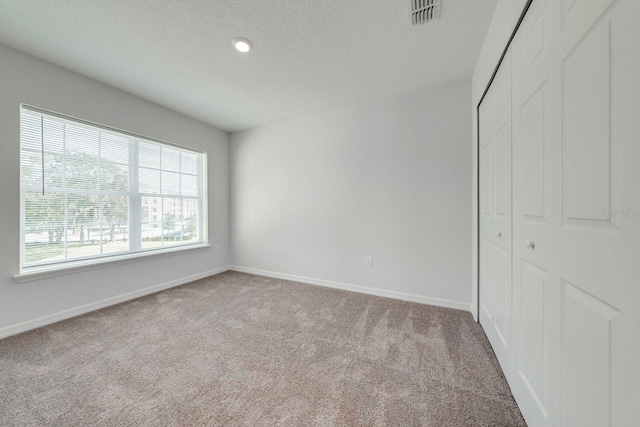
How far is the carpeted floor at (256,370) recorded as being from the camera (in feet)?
4.06

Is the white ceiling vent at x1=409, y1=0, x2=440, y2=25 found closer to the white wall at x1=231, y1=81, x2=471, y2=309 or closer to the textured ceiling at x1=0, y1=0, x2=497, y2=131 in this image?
the textured ceiling at x1=0, y1=0, x2=497, y2=131

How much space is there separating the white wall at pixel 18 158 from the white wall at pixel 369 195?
3.84 feet

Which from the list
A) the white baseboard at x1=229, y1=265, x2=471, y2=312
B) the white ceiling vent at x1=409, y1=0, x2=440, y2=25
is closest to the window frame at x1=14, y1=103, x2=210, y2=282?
the white baseboard at x1=229, y1=265, x2=471, y2=312

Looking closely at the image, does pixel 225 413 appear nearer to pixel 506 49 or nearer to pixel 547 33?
pixel 547 33

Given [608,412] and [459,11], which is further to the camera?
[459,11]

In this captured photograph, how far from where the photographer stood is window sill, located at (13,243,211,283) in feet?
6.85

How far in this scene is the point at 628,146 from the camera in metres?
0.59

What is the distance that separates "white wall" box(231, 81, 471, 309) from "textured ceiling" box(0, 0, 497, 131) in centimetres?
46

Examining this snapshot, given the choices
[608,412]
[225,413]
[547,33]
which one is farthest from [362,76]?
[225,413]

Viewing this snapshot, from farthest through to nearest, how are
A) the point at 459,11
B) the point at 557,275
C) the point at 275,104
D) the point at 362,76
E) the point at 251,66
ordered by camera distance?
the point at 275,104, the point at 362,76, the point at 251,66, the point at 459,11, the point at 557,275

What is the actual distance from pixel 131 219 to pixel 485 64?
13.6ft

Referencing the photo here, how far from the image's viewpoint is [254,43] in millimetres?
1927

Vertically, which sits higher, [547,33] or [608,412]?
[547,33]

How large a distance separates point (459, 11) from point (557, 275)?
1.84 m
